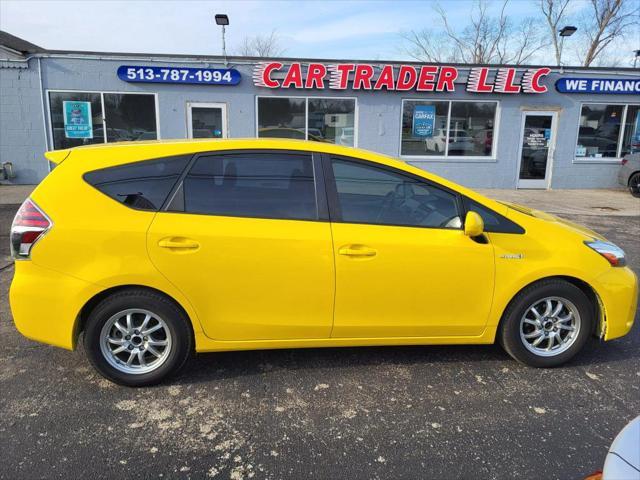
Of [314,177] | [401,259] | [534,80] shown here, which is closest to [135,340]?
[314,177]

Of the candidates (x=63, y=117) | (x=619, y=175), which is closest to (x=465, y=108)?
(x=619, y=175)

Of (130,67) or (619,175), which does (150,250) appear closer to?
(130,67)

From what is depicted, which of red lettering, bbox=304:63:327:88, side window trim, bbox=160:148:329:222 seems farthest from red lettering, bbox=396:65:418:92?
side window trim, bbox=160:148:329:222

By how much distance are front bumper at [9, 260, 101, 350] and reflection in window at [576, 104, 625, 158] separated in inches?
604

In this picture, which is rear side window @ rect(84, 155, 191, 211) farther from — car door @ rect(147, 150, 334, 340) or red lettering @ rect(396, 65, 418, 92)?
red lettering @ rect(396, 65, 418, 92)

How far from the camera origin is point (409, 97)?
14.1 m

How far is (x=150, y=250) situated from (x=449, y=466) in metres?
2.23

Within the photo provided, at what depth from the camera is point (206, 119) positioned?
Answer: 1371 cm

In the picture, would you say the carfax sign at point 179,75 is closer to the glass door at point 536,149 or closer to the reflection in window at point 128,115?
the reflection in window at point 128,115

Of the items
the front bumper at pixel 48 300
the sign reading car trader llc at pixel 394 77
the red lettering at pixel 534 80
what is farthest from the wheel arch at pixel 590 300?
the red lettering at pixel 534 80

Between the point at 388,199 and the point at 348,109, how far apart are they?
11157 mm

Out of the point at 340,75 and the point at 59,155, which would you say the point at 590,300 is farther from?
the point at 340,75

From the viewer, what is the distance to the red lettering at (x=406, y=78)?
1355cm

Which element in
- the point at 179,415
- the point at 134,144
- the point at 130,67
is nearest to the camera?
the point at 179,415
